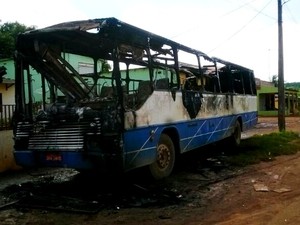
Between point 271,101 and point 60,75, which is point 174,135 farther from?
point 271,101

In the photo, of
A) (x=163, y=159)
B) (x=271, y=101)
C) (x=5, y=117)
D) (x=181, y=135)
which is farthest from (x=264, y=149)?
(x=271, y=101)

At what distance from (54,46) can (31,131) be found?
1.74m

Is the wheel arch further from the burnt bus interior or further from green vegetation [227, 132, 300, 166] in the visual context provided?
green vegetation [227, 132, 300, 166]

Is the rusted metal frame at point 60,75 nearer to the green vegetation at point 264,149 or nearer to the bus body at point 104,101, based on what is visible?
the bus body at point 104,101

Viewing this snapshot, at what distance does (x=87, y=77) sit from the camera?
30.5ft

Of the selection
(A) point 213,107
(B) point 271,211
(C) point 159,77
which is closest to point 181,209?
(B) point 271,211

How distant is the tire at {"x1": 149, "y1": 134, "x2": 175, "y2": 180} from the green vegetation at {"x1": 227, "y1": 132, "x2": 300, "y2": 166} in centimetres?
260

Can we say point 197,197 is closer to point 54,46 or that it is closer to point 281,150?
point 54,46

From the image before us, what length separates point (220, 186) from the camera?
8.02 m

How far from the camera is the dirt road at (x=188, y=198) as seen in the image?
19.0 ft

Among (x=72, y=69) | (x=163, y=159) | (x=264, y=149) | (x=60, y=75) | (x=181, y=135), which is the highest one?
(x=72, y=69)

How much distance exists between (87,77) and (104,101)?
2.06 m

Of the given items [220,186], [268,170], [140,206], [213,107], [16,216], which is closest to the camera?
[16,216]

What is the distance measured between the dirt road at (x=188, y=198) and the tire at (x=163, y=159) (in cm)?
21
